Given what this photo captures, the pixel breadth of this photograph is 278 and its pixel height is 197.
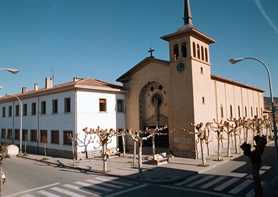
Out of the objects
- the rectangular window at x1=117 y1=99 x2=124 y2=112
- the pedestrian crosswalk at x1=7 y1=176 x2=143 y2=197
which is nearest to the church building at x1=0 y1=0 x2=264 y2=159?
the rectangular window at x1=117 y1=99 x2=124 y2=112

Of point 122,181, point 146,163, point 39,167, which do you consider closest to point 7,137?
point 39,167

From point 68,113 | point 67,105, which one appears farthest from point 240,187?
point 67,105

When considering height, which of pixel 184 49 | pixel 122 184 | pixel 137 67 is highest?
pixel 184 49

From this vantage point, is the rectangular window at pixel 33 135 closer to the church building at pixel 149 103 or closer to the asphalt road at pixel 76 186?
the church building at pixel 149 103

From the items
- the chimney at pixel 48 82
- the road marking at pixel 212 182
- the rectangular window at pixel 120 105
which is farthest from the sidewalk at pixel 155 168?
the chimney at pixel 48 82

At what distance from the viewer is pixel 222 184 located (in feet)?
42.9

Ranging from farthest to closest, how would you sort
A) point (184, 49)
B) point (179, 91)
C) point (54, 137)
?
point (54, 137), point (184, 49), point (179, 91)

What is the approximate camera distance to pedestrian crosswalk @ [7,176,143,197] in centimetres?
1192

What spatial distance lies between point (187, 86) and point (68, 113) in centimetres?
1241

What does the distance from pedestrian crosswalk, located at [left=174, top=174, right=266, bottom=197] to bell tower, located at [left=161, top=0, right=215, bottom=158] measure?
6.24 m

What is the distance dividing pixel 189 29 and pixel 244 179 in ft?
45.8

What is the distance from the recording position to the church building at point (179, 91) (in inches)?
848

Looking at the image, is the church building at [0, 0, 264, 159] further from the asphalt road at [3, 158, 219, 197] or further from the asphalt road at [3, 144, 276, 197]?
the asphalt road at [3, 158, 219, 197]

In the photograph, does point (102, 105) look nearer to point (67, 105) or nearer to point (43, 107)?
point (67, 105)
